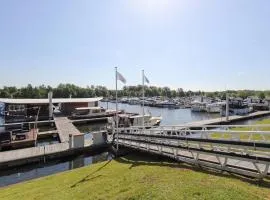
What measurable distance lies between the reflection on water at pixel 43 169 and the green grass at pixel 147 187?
384cm

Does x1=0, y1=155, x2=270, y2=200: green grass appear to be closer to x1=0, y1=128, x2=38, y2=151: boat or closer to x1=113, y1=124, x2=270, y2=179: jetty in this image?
x1=113, y1=124, x2=270, y2=179: jetty

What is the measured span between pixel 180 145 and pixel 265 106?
6908 cm

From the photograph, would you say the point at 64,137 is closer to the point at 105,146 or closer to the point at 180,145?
the point at 105,146

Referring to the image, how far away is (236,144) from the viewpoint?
1048 cm

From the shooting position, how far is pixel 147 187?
27.9 feet

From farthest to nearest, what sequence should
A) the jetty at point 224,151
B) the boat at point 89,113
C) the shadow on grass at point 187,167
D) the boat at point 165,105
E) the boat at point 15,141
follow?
the boat at point 165,105
the boat at point 89,113
the boat at point 15,141
the jetty at point 224,151
the shadow on grass at point 187,167

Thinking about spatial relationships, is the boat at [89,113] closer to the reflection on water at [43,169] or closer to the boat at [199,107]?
the reflection on water at [43,169]

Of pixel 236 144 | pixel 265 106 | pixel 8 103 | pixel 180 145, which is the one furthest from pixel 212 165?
pixel 265 106

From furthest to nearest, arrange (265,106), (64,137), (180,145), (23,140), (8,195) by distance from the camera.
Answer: (265,106)
(64,137)
(23,140)
(180,145)
(8,195)

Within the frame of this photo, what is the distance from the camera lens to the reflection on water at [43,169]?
16.6 m

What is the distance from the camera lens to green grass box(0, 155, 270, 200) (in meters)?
7.55

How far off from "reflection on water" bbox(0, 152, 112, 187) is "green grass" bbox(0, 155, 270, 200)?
3.84 m

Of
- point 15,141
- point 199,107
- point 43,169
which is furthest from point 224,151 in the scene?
point 199,107

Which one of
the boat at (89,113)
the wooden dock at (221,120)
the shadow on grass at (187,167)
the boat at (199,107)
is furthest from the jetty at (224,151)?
the boat at (199,107)
